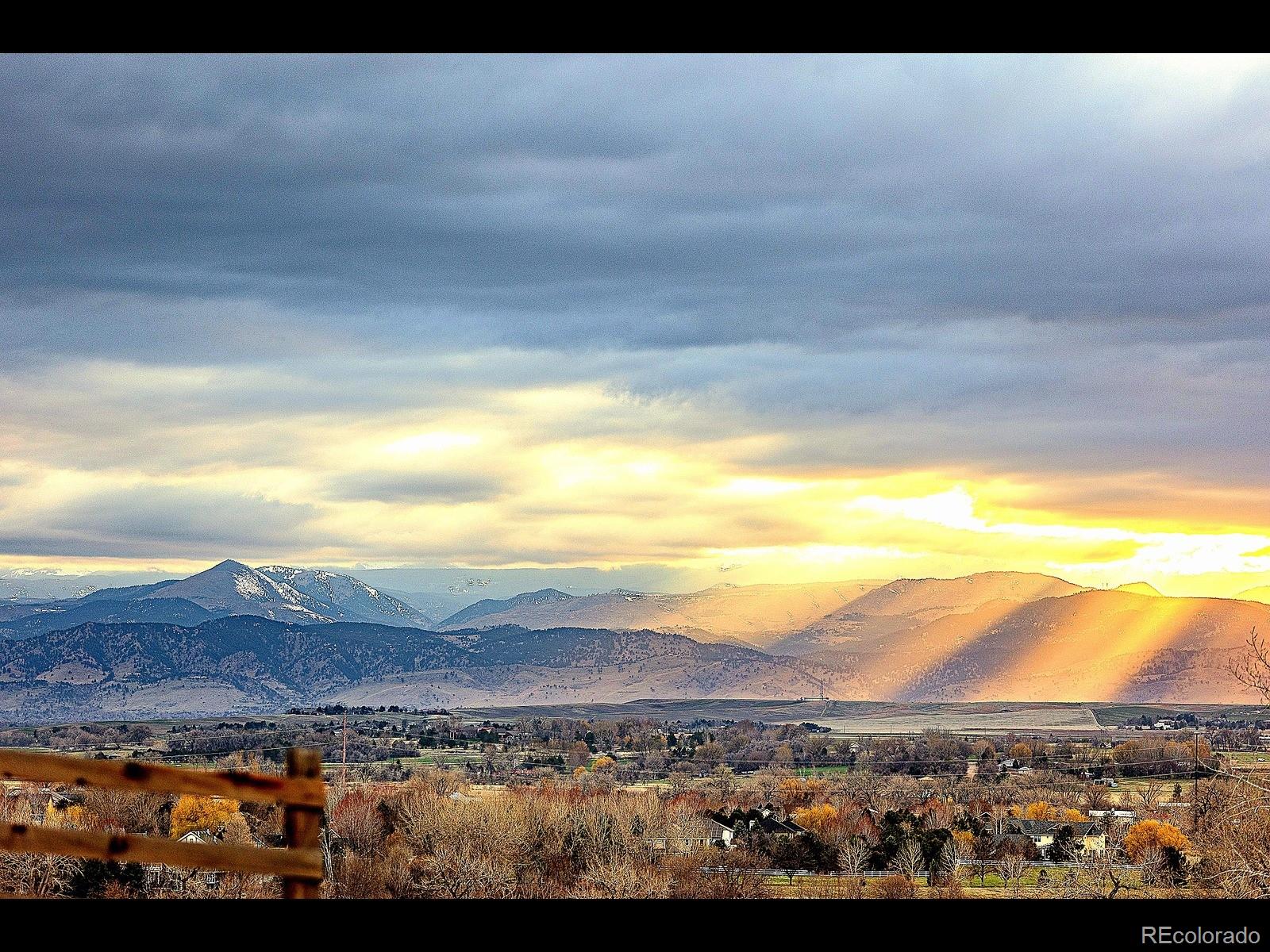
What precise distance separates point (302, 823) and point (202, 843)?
39cm

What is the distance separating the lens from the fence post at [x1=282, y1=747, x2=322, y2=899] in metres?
5.14

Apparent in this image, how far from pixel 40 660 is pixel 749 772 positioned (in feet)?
271

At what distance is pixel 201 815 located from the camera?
151 ft

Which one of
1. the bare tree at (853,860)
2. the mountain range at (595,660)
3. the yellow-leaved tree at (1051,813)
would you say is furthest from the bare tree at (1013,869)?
the mountain range at (595,660)

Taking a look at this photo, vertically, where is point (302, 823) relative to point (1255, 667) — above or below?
above

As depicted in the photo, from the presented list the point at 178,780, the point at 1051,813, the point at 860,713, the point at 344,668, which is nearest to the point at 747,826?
the point at 1051,813

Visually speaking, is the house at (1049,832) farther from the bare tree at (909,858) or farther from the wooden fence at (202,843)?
the wooden fence at (202,843)

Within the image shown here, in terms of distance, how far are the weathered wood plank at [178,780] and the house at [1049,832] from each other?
51808 mm

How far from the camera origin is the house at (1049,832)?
53281 mm

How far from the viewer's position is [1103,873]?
45.4 meters

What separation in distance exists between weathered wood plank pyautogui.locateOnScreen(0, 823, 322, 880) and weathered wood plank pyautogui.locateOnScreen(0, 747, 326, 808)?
0.63 feet

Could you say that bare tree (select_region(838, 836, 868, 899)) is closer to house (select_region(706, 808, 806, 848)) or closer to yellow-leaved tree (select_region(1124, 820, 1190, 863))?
house (select_region(706, 808, 806, 848))

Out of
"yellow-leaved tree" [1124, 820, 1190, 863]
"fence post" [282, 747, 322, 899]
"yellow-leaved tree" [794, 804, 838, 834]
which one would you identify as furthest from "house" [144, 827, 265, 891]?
"fence post" [282, 747, 322, 899]

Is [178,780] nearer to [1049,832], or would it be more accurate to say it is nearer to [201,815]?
[201,815]
